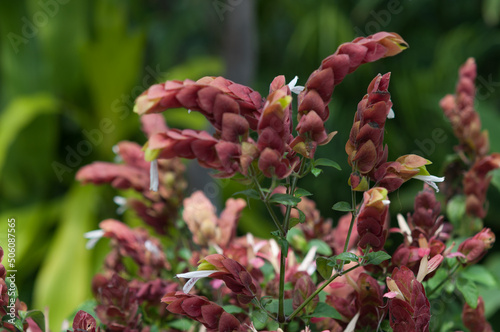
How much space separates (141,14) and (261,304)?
3295mm

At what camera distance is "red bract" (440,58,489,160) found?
2.06 feet

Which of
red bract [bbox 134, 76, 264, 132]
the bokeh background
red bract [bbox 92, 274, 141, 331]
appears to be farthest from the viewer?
the bokeh background

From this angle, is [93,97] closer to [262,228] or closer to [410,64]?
[262,228]

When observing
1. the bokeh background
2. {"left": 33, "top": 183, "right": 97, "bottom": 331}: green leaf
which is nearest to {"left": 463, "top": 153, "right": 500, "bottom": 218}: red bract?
the bokeh background

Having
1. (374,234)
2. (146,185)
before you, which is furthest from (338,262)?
(146,185)

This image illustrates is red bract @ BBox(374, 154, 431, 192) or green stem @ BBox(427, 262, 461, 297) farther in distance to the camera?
green stem @ BBox(427, 262, 461, 297)

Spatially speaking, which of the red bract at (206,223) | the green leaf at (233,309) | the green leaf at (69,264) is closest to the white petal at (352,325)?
the green leaf at (233,309)

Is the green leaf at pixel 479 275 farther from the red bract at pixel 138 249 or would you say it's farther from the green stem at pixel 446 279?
the red bract at pixel 138 249

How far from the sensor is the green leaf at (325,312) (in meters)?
0.41

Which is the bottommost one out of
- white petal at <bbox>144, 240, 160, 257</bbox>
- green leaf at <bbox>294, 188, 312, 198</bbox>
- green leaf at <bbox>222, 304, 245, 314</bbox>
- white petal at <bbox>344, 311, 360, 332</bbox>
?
white petal at <bbox>144, 240, 160, 257</bbox>

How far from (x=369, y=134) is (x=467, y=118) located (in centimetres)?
33

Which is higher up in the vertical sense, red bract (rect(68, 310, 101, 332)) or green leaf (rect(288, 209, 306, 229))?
green leaf (rect(288, 209, 306, 229))

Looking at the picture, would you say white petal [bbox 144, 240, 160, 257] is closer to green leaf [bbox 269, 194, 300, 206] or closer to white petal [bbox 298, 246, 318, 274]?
white petal [bbox 298, 246, 318, 274]

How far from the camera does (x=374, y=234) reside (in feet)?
1.25
